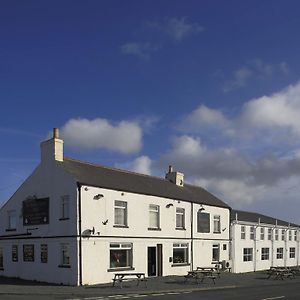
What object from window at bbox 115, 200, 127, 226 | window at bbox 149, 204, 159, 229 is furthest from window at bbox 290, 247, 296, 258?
window at bbox 115, 200, 127, 226

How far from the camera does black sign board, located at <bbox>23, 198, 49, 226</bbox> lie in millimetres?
30236

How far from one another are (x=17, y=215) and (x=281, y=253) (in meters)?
31.4

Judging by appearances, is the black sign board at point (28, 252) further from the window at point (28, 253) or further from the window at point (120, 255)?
the window at point (120, 255)

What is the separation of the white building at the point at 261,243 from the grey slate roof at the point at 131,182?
162 inches

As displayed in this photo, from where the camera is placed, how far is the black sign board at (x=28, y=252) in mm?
30891

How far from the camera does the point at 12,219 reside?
110 ft

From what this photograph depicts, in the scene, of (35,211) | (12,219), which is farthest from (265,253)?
(35,211)

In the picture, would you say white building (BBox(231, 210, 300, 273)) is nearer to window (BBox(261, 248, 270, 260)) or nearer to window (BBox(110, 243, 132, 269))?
window (BBox(261, 248, 270, 260))

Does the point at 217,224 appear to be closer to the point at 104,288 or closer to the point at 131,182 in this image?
the point at 131,182

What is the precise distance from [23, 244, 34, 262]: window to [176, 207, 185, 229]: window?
1052cm

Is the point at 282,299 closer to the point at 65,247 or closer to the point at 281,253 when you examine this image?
the point at 65,247

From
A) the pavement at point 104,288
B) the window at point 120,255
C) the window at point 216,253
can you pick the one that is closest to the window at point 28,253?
the pavement at point 104,288

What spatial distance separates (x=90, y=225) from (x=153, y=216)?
6358 millimetres

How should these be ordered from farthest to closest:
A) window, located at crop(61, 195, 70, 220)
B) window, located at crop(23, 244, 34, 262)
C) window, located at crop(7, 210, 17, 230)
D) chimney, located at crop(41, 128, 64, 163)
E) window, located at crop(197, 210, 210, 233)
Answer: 1. window, located at crop(197, 210, 210, 233)
2. window, located at crop(7, 210, 17, 230)
3. window, located at crop(23, 244, 34, 262)
4. chimney, located at crop(41, 128, 64, 163)
5. window, located at crop(61, 195, 70, 220)
